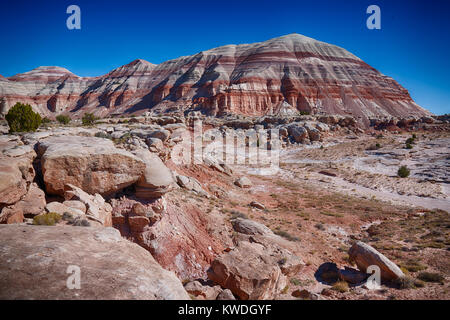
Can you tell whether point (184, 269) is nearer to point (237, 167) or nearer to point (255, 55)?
point (237, 167)

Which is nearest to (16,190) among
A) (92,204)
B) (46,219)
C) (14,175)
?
(14,175)

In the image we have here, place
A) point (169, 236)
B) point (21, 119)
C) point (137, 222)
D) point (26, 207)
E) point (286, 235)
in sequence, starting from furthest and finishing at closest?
point (21, 119) → point (286, 235) → point (169, 236) → point (137, 222) → point (26, 207)

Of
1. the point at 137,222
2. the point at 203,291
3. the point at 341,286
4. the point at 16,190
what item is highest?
the point at 16,190

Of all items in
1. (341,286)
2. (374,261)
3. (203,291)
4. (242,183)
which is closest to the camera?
(203,291)

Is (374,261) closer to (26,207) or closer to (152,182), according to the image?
(152,182)

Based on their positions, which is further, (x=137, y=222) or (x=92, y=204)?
(x=137, y=222)

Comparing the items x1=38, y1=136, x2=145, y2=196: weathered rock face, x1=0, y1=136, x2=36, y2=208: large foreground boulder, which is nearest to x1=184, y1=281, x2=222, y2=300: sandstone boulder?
x1=38, y1=136, x2=145, y2=196: weathered rock face

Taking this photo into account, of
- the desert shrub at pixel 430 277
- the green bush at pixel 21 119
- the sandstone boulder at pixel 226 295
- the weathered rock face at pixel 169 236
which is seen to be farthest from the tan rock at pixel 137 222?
the green bush at pixel 21 119
